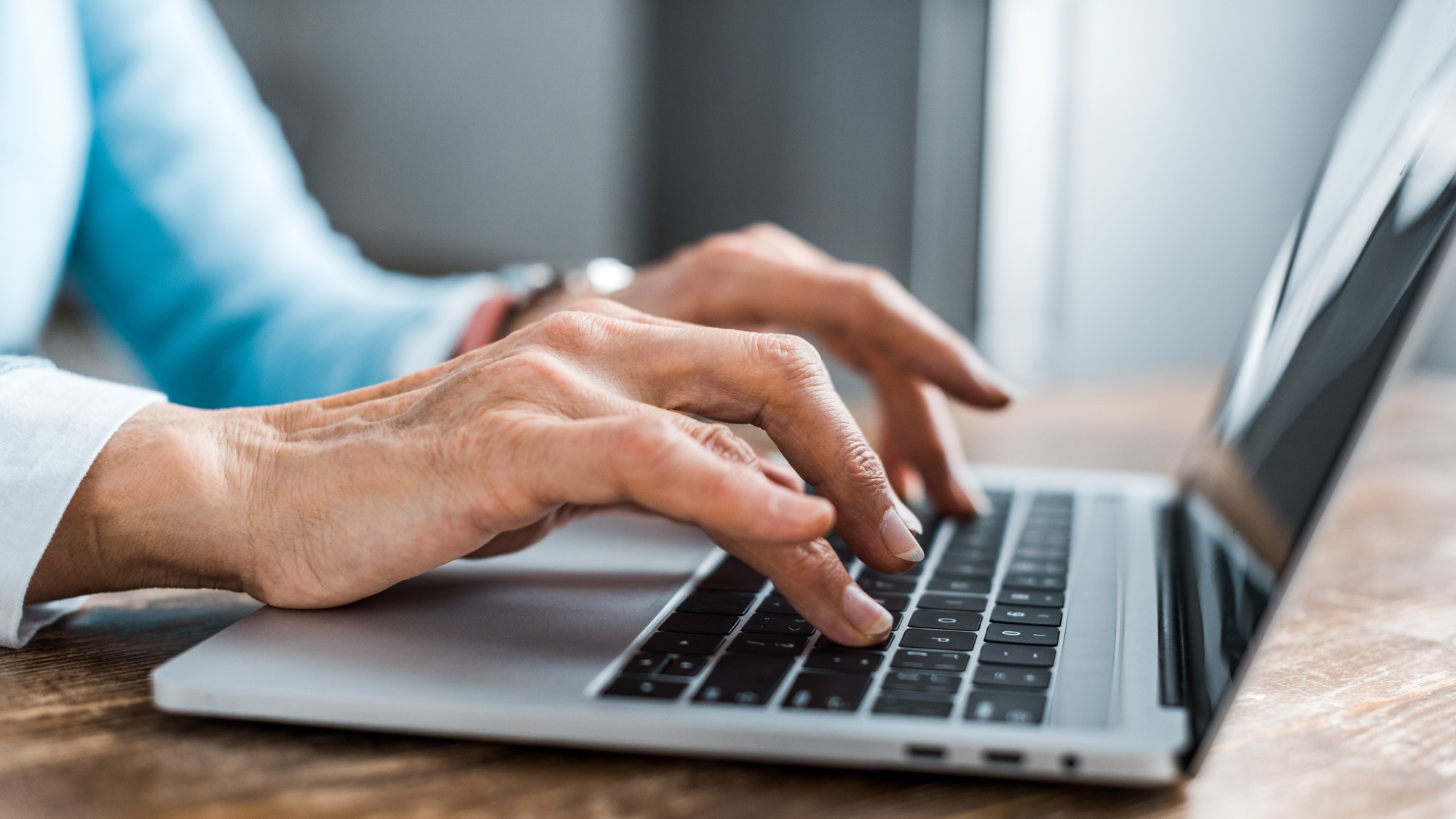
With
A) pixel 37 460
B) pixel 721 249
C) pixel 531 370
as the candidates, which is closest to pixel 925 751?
pixel 531 370

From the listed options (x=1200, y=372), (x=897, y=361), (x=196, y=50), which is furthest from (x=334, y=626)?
(x=1200, y=372)

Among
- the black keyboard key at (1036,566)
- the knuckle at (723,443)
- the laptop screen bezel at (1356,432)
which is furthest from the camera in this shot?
the black keyboard key at (1036,566)

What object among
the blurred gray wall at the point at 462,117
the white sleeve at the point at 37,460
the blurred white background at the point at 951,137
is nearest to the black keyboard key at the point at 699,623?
the white sleeve at the point at 37,460

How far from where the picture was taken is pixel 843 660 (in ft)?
1.20

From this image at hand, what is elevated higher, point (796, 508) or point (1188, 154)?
point (796, 508)

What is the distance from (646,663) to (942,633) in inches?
4.3

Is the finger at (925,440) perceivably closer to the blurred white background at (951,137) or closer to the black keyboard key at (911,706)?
the black keyboard key at (911,706)

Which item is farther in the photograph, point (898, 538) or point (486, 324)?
point (486, 324)

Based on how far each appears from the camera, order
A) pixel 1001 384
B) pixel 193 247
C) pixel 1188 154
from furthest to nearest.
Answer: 1. pixel 1188 154
2. pixel 193 247
3. pixel 1001 384

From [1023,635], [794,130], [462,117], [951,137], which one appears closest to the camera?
[1023,635]

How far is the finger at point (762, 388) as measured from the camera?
0.44 metres

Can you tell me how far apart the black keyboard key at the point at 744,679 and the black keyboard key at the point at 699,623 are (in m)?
0.03

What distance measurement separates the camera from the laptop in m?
0.31

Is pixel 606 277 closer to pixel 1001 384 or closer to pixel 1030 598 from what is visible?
pixel 1001 384
